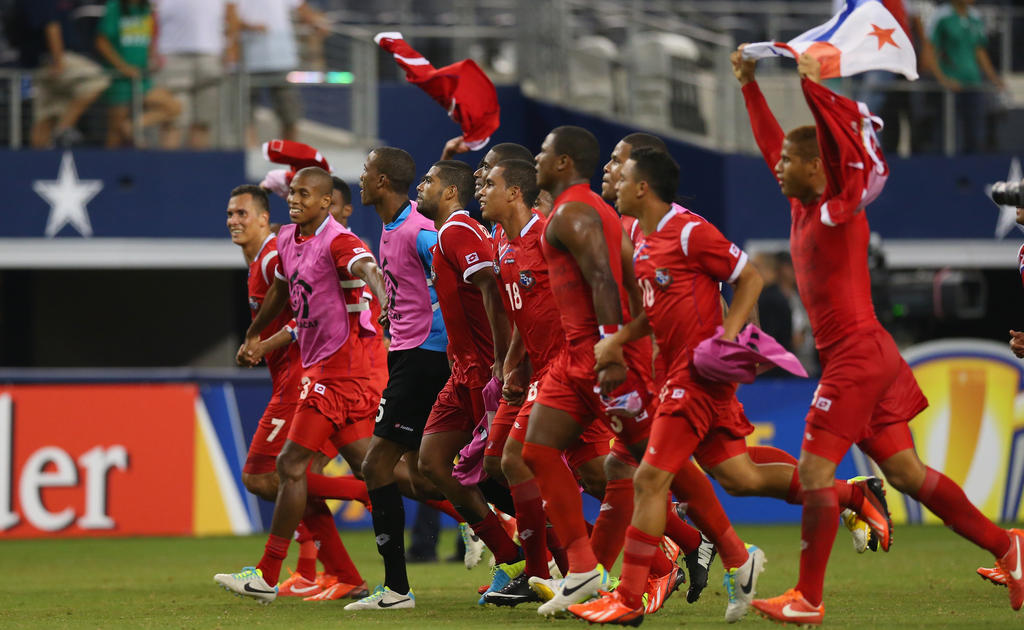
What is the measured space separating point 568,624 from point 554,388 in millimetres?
1131

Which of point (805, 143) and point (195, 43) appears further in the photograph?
point (195, 43)

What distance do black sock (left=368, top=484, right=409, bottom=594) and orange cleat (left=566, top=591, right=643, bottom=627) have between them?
1.75 m

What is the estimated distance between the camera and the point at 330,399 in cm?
902

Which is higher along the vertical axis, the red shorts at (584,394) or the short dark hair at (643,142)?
the short dark hair at (643,142)

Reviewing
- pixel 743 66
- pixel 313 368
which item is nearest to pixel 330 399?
pixel 313 368

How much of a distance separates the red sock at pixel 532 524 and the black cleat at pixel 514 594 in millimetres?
115

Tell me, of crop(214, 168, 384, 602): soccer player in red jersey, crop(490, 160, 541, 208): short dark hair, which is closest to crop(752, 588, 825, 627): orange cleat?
crop(490, 160, 541, 208): short dark hair

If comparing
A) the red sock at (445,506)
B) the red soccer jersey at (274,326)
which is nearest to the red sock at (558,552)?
the red sock at (445,506)

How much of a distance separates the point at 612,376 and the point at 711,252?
78cm

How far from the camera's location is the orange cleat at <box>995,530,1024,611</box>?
7.74 m

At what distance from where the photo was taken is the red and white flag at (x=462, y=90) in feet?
30.9

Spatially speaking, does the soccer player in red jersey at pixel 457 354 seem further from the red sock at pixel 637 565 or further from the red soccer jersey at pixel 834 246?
the red soccer jersey at pixel 834 246

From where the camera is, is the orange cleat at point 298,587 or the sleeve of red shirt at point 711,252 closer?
the sleeve of red shirt at point 711,252

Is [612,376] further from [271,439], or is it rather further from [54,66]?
[54,66]
